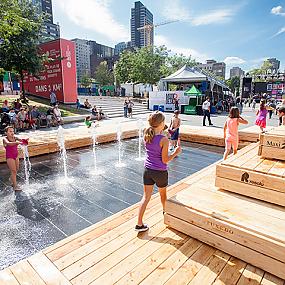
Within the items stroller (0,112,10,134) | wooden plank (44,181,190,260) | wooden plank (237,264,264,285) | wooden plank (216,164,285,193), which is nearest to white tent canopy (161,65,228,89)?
stroller (0,112,10,134)

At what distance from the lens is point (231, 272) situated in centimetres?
223

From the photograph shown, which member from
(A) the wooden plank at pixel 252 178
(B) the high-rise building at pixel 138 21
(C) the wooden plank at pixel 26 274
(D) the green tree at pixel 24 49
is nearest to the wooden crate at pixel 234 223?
(A) the wooden plank at pixel 252 178

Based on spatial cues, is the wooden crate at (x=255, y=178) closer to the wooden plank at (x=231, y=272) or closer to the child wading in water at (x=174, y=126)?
the wooden plank at (x=231, y=272)

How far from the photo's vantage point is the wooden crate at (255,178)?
2.92 metres

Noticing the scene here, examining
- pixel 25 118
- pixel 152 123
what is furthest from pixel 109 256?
pixel 25 118

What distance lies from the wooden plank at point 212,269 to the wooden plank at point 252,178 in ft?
3.53

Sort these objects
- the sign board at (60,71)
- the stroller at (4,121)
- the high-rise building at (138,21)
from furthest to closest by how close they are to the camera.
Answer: the high-rise building at (138,21)
the sign board at (60,71)
the stroller at (4,121)

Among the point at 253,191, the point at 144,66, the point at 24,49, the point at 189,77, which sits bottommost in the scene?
the point at 253,191

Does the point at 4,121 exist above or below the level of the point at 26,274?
above

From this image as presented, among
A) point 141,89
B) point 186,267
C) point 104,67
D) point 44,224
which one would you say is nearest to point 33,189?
point 44,224

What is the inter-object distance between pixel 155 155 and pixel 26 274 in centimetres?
177

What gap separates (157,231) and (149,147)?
3.60ft

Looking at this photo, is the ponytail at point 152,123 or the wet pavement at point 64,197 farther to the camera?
the wet pavement at point 64,197

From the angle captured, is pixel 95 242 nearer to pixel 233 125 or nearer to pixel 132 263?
pixel 132 263
